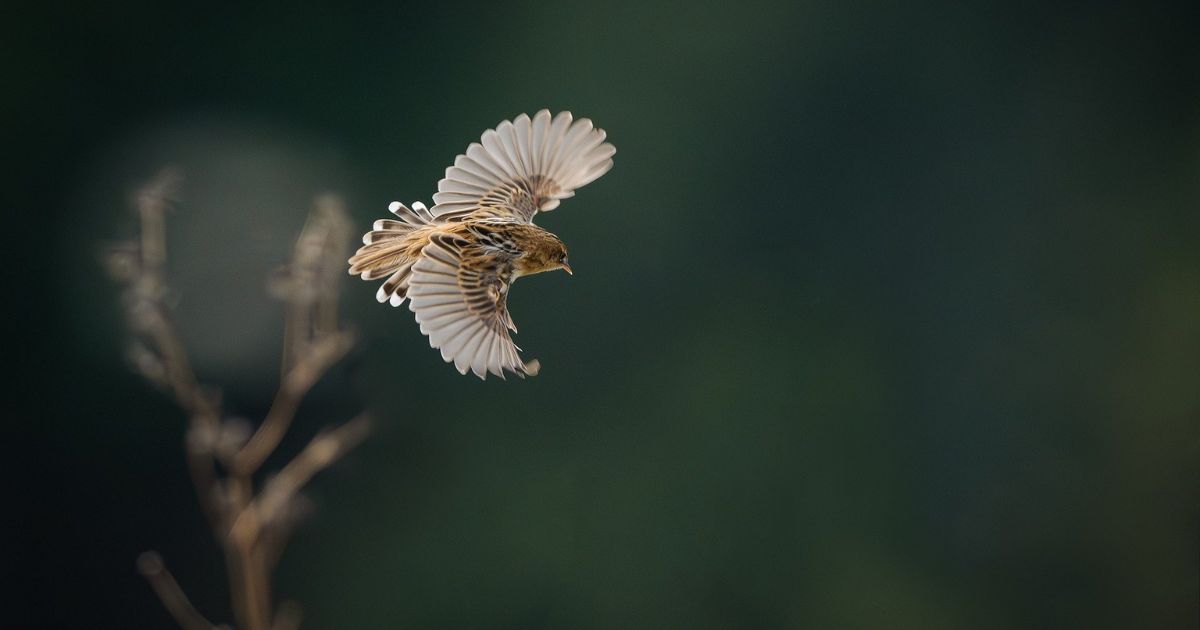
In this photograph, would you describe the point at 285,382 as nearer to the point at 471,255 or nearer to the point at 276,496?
the point at 276,496

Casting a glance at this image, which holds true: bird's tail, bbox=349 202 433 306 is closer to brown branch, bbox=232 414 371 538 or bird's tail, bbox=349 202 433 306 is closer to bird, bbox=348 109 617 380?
bird, bbox=348 109 617 380

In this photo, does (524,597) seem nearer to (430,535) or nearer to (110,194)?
(430,535)

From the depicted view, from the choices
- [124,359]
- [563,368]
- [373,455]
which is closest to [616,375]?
[563,368]

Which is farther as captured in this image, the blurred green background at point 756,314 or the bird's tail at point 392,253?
the blurred green background at point 756,314

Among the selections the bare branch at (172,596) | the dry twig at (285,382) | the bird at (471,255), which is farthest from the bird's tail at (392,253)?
the bare branch at (172,596)

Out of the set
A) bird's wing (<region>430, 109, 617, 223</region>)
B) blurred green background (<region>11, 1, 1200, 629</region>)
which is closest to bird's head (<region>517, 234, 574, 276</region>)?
bird's wing (<region>430, 109, 617, 223</region>)

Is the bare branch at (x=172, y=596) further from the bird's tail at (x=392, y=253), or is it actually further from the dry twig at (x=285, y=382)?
the bird's tail at (x=392, y=253)

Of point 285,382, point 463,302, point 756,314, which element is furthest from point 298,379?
point 756,314
